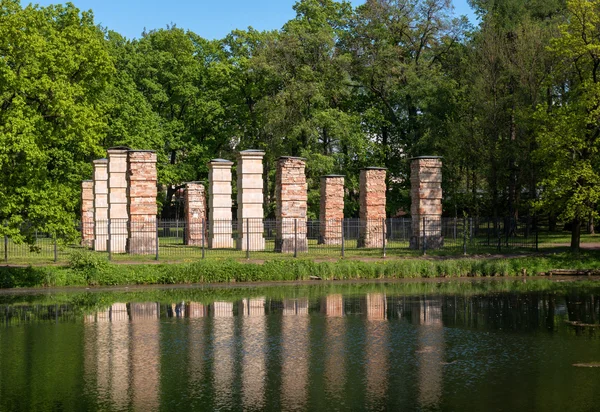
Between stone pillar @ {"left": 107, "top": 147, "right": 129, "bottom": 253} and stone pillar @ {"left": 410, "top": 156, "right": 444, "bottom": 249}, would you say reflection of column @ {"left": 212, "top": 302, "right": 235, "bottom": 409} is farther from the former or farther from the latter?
stone pillar @ {"left": 410, "top": 156, "right": 444, "bottom": 249}

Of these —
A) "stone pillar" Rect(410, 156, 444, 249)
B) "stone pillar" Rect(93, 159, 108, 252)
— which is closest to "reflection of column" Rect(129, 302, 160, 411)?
"stone pillar" Rect(410, 156, 444, 249)

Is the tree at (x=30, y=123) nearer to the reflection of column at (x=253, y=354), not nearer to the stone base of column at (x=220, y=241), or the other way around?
the reflection of column at (x=253, y=354)

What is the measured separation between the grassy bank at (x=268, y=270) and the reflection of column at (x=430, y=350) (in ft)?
22.4

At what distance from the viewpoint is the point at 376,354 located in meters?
16.5

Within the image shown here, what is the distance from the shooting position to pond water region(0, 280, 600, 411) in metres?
13.0

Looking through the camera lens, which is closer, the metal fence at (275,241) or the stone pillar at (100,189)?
the metal fence at (275,241)

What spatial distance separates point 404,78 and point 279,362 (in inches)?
1594

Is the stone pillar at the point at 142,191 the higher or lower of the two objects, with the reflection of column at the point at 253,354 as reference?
higher

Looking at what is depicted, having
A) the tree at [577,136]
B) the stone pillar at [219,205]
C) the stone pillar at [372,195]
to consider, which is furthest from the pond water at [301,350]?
the stone pillar at [372,195]

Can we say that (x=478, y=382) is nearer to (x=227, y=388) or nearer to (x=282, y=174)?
(x=227, y=388)

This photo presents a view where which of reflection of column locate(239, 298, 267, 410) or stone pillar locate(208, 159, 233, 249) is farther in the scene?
stone pillar locate(208, 159, 233, 249)

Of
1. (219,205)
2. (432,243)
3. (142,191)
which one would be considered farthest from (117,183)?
(432,243)

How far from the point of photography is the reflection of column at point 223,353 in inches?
521

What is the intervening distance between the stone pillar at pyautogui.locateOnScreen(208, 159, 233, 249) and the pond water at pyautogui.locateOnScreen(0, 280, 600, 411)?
1359 cm
